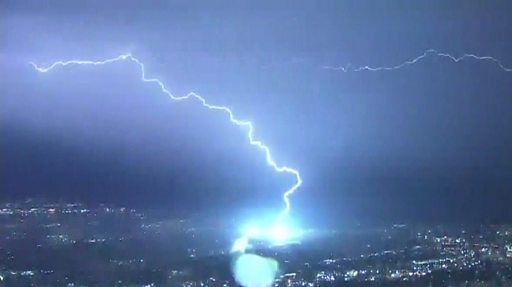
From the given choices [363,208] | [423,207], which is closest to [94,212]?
[363,208]

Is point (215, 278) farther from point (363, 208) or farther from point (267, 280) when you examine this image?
point (363, 208)

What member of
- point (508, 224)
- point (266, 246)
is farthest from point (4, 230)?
point (508, 224)

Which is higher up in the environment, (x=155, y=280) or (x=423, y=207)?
(x=423, y=207)

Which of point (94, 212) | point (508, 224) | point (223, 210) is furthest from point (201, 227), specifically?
point (508, 224)

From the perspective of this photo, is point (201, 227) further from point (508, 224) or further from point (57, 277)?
point (508, 224)

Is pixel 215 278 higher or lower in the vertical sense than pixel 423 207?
lower

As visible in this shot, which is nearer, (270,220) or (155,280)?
(155,280)

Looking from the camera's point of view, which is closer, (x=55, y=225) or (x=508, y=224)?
(x=55, y=225)
